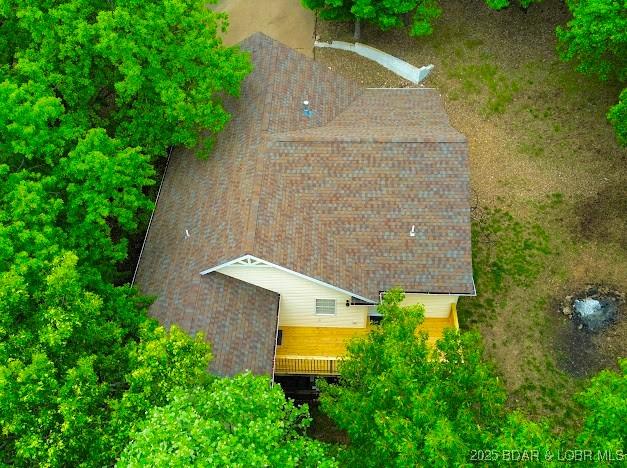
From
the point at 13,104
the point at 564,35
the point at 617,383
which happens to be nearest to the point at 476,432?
the point at 617,383

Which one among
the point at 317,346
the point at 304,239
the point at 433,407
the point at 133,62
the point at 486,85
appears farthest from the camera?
the point at 486,85

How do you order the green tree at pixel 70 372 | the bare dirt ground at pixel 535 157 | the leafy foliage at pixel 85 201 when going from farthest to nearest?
1. the bare dirt ground at pixel 535 157
2. the leafy foliage at pixel 85 201
3. the green tree at pixel 70 372

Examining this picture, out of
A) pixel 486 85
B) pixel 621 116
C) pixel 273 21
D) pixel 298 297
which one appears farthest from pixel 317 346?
pixel 273 21

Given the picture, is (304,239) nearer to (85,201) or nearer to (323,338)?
(323,338)

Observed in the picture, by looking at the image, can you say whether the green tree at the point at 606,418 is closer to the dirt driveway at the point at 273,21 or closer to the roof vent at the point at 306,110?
the roof vent at the point at 306,110

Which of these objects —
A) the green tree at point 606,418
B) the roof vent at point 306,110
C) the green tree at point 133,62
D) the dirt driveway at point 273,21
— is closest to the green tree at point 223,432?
the green tree at point 606,418

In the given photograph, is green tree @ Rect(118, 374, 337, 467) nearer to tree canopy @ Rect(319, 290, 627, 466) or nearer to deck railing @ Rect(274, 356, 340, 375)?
tree canopy @ Rect(319, 290, 627, 466)
